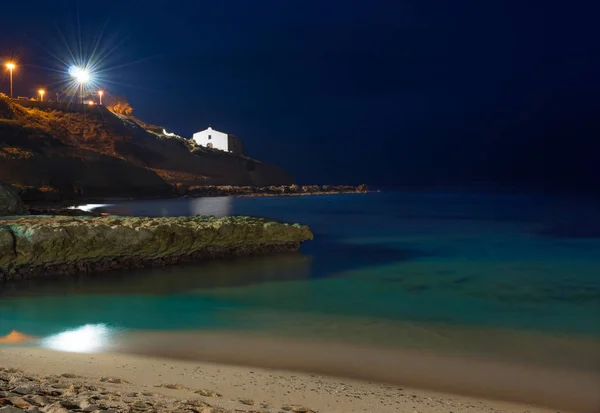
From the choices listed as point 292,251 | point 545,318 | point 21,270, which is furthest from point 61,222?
point 545,318

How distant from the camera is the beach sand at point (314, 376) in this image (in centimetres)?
586

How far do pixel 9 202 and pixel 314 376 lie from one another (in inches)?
676

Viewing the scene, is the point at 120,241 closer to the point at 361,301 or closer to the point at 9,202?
the point at 361,301

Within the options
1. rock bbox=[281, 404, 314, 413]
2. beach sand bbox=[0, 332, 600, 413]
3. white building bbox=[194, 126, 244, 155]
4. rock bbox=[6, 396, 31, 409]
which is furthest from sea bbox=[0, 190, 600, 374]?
white building bbox=[194, 126, 244, 155]

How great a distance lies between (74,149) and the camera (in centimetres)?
5762

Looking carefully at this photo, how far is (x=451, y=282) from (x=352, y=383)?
9.21 m

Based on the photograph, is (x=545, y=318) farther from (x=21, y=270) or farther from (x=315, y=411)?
(x=21, y=270)

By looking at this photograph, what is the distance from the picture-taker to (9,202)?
19375mm

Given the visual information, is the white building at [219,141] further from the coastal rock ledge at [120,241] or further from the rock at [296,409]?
the rock at [296,409]

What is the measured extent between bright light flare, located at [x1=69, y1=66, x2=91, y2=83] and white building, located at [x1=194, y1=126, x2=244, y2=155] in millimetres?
25665

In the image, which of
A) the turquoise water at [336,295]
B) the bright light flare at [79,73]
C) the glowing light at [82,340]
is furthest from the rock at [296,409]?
the bright light flare at [79,73]

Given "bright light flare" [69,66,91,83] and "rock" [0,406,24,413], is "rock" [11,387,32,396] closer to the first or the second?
"rock" [0,406,24,413]

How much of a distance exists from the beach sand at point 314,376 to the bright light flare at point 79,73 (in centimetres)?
10140

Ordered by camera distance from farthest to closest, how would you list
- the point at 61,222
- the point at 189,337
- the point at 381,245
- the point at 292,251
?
1. the point at 381,245
2. the point at 292,251
3. the point at 61,222
4. the point at 189,337
